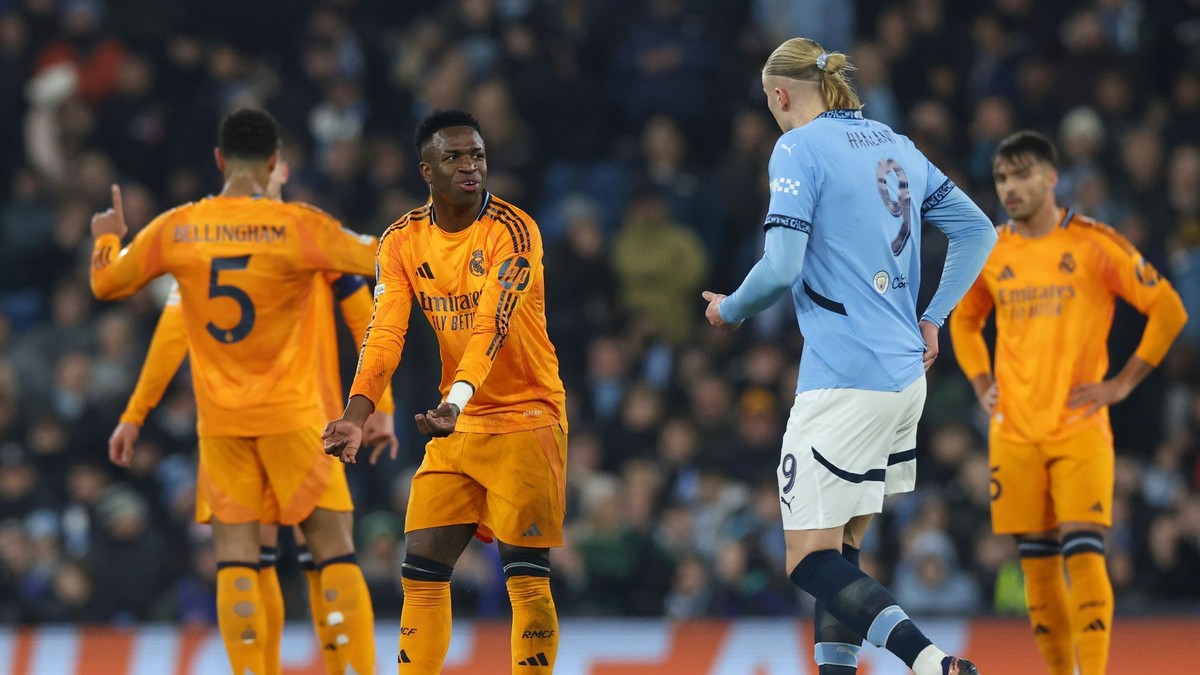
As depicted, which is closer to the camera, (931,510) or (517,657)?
(517,657)

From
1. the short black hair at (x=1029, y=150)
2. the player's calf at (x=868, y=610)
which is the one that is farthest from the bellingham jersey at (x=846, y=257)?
the short black hair at (x=1029, y=150)

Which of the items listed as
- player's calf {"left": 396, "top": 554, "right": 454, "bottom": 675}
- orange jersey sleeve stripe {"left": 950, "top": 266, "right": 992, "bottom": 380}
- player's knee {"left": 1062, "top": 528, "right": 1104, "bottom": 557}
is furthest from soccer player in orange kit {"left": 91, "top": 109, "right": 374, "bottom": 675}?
player's knee {"left": 1062, "top": 528, "right": 1104, "bottom": 557}

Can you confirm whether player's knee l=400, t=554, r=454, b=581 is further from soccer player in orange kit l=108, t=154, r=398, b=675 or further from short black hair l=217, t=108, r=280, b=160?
short black hair l=217, t=108, r=280, b=160

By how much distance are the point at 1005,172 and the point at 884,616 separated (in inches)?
128

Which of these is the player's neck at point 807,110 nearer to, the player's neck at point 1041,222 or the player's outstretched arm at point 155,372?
the player's neck at point 1041,222

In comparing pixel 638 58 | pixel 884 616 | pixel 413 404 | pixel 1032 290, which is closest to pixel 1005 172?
pixel 1032 290

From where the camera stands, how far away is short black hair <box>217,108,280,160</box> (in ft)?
27.1

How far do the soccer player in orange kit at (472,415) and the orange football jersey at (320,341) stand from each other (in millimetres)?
1247

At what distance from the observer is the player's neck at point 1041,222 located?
8.81 m

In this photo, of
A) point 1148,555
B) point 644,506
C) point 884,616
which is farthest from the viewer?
point 644,506

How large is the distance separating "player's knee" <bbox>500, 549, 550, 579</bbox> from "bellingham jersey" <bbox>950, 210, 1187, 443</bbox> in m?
2.82

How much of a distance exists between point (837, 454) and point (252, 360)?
10.1 feet

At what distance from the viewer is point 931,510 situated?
11.9 metres

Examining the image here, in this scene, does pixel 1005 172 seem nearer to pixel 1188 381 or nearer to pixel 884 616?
pixel 884 616
